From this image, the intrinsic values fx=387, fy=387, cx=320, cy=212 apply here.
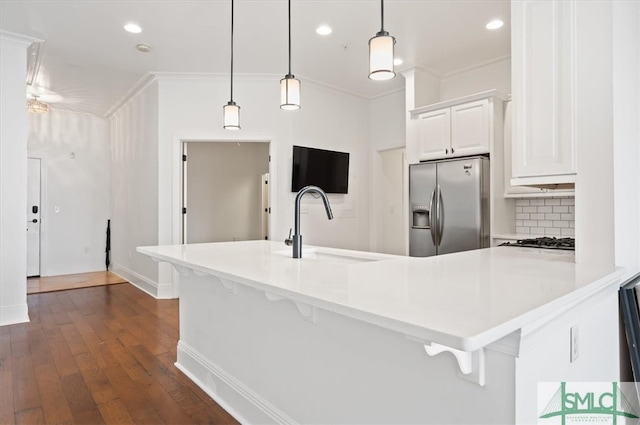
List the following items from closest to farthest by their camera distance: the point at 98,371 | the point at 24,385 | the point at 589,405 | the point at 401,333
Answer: the point at 401,333 < the point at 589,405 < the point at 24,385 < the point at 98,371

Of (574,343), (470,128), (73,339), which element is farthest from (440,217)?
(73,339)

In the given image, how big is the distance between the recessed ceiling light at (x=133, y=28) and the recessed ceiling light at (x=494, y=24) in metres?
3.25

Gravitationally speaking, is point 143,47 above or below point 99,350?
above

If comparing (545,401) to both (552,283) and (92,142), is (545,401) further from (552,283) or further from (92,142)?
(92,142)

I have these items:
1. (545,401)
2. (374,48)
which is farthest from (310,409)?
(374,48)

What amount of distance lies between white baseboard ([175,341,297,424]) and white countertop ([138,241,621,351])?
0.73 metres

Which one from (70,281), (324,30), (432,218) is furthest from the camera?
(70,281)

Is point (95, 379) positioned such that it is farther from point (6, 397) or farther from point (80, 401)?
point (6, 397)

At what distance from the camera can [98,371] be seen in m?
2.68

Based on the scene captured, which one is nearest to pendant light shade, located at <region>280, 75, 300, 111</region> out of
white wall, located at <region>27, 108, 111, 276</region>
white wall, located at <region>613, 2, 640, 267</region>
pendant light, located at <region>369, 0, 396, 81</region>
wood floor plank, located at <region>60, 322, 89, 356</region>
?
pendant light, located at <region>369, 0, 396, 81</region>

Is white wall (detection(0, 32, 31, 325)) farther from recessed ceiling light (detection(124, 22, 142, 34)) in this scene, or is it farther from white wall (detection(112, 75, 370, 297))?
white wall (detection(112, 75, 370, 297))

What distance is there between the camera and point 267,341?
1.90 m

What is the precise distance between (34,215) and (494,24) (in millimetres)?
7100

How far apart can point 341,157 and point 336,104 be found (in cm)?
77
